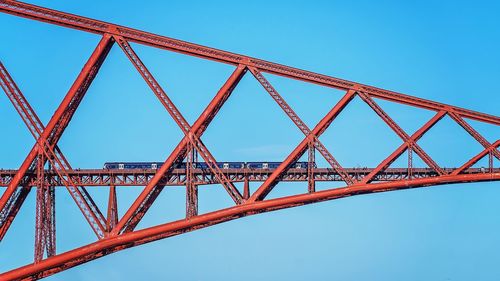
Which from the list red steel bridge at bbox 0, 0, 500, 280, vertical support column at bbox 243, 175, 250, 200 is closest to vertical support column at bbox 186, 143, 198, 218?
red steel bridge at bbox 0, 0, 500, 280

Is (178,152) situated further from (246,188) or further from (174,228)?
(246,188)

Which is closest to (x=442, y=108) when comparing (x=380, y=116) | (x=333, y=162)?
(x=380, y=116)

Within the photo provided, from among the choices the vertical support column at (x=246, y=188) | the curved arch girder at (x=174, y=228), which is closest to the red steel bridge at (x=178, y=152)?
the curved arch girder at (x=174, y=228)

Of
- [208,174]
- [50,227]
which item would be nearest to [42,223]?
[50,227]

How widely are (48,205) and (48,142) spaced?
12.0 ft

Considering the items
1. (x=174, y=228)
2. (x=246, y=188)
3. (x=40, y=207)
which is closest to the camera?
(x=174, y=228)

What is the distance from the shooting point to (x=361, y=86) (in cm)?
5034

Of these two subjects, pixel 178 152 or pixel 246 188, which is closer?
pixel 178 152

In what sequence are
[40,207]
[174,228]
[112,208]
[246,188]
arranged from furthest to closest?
[246,188] < [112,208] < [40,207] < [174,228]

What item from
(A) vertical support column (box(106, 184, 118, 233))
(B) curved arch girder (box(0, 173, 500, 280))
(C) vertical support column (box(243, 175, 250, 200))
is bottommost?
(B) curved arch girder (box(0, 173, 500, 280))

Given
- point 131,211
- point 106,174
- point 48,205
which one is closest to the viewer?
point 131,211

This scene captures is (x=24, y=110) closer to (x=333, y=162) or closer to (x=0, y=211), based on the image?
(x=0, y=211)

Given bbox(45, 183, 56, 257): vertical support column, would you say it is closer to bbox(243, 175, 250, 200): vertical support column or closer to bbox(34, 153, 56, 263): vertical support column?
bbox(34, 153, 56, 263): vertical support column

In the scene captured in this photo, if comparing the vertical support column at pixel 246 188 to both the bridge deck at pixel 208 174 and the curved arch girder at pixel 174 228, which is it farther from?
the curved arch girder at pixel 174 228
